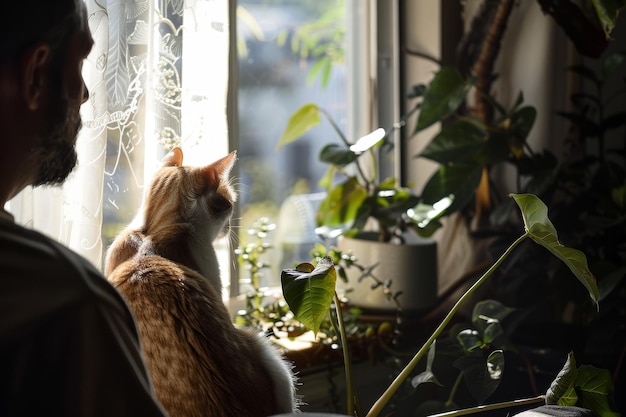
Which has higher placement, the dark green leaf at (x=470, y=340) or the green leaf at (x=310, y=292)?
the green leaf at (x=310, y=292)

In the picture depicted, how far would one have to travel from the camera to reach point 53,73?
666 mm

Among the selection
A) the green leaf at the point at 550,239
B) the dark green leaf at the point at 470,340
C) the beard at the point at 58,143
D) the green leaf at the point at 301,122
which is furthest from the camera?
the green leaf at the point at 301,122

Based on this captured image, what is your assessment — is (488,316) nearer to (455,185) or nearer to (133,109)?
(455,185)

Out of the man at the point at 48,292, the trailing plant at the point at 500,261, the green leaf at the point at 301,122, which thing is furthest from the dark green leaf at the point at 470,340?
the man at the point at 48,292

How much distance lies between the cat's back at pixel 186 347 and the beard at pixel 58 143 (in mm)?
225

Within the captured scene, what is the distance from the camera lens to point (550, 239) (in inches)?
40.0

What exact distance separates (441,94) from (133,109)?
2.48 ft

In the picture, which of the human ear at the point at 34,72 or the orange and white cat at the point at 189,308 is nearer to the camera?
the human ear at the point at 34,72

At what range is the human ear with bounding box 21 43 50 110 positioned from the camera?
2.10 feet

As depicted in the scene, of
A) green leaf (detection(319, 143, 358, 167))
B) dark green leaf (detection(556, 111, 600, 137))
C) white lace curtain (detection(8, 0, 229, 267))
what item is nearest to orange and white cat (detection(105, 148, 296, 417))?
white lace curtain (detection(8, 0, 229, 267))

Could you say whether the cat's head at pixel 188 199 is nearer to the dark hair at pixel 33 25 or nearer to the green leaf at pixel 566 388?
the dark hair at pixel 33 25

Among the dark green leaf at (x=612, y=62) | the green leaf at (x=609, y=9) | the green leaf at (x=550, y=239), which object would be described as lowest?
the green leaf at (x=550, y=239)

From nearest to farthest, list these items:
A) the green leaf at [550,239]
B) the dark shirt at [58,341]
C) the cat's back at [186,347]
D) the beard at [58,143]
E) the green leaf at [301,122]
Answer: the dark shirt at [58,341] < the beard at [58,143] < the cat's back at [186,347] < the green leaf at [550,239] < the green leaf at [301,122]

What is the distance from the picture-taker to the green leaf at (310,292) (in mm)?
973
